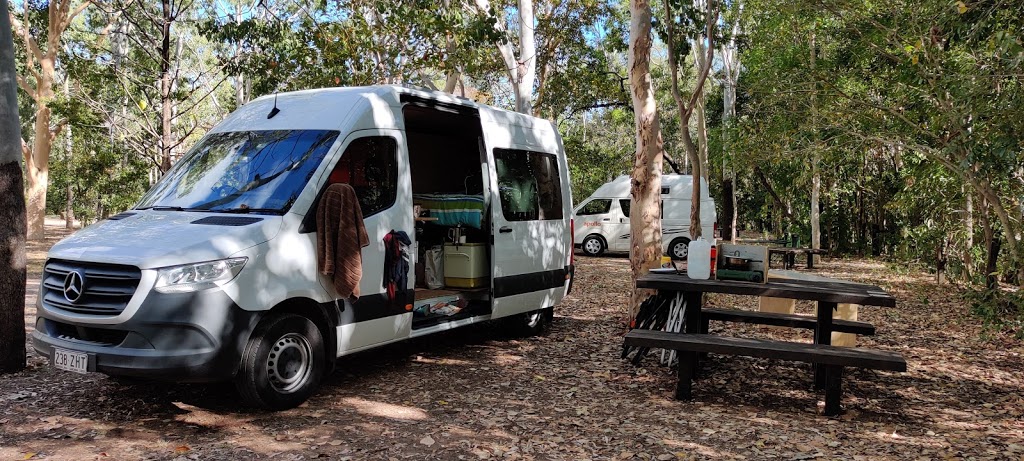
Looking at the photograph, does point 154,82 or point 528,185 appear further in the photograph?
point 154,82

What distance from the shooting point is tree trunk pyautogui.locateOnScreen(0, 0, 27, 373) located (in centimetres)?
574

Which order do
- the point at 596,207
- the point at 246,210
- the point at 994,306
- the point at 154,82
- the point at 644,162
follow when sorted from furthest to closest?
the point at 596,207, the point at 154,82, the point at 644,162, the point at 994,306, the point at 246,210

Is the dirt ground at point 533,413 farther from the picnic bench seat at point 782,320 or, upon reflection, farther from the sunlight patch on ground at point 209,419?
the picnic bench seat at point 782,320

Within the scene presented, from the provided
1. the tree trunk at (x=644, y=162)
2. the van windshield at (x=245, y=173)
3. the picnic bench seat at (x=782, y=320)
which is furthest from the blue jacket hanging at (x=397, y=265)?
the tree trunk at (x=644, y=162)

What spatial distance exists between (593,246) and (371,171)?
1443cm

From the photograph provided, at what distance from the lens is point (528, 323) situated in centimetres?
795

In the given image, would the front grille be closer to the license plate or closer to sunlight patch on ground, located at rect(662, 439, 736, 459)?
the license plate

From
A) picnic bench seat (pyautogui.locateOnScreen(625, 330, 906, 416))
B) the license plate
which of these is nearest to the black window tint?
picnic bench seat (pyautogui.locateOnScreen(625, 330, 906, 416))

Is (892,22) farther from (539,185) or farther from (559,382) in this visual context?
(559,382)

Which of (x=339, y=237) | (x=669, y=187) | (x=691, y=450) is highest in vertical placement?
(x=669, y=187)

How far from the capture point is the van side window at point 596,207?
63.6 ft

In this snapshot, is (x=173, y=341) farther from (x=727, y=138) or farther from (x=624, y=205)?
(x=727, y=138)

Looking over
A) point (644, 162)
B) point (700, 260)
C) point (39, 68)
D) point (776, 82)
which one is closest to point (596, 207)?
point (776, 82)

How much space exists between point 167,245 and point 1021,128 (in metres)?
6.71
